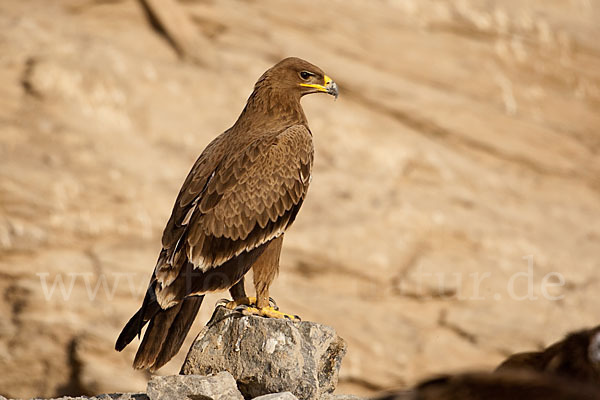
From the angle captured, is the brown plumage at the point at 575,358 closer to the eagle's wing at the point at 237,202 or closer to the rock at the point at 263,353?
the rock at the point at 263,353

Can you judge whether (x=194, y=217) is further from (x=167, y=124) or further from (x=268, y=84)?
(x=167, y=124)

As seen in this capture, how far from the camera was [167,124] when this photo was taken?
12734 millimetres

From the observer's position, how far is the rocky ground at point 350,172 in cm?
1172

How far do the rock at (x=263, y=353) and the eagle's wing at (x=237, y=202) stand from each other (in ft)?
1.55

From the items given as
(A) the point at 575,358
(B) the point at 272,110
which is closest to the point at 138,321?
(B) the point at 272,110

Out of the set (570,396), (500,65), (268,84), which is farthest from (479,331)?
(570,396)

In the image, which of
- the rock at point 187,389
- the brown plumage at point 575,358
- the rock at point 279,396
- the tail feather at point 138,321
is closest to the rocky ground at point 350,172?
the tail feather at point 138,321

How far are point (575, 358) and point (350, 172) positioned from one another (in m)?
9.65

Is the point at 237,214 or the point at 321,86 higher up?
the point at 321,86

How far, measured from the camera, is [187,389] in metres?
5.12

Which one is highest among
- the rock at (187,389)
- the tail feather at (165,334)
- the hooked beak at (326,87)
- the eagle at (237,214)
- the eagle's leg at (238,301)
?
the hooked beak at (326,87)

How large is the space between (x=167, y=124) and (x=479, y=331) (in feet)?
19.0

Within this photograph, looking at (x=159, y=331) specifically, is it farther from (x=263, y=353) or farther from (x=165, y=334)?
(x=263, y=353)

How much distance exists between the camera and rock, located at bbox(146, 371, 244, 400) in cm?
511
